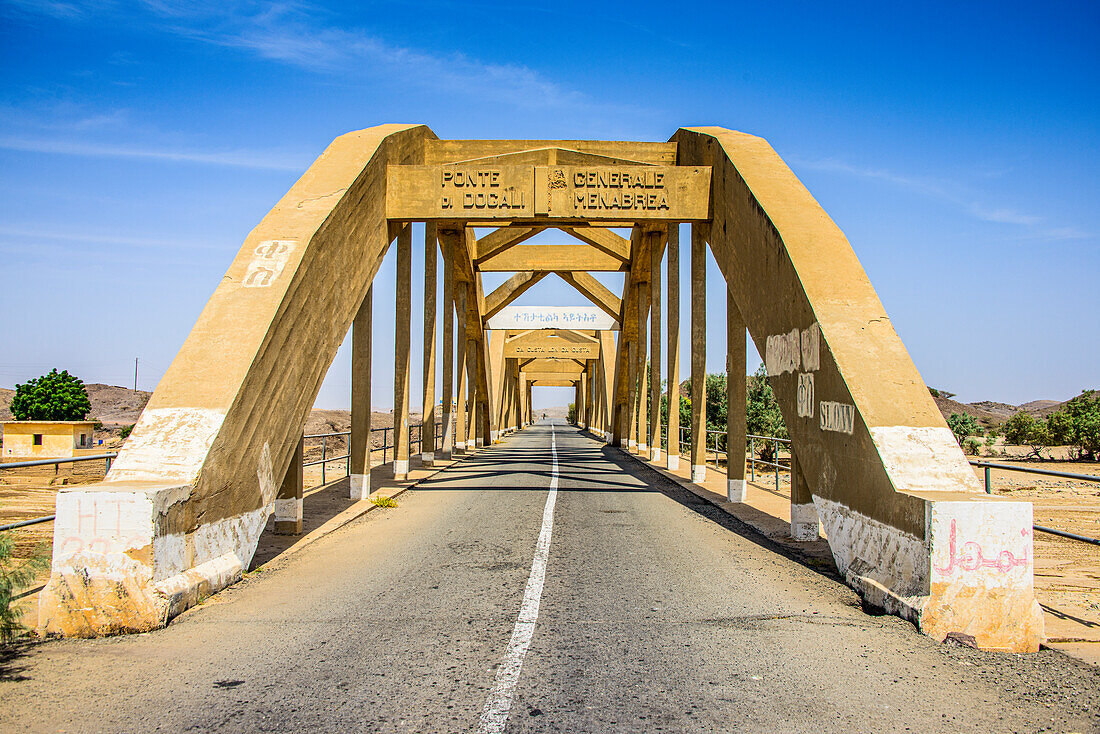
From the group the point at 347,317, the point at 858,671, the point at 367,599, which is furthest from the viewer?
the point at 347,317

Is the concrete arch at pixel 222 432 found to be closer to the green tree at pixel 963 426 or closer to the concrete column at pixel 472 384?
the concrete column at pixel 472 384

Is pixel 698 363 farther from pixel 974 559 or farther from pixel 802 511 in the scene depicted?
pixel 974 559

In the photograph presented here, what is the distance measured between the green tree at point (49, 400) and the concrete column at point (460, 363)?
1114 inches

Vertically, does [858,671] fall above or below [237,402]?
below

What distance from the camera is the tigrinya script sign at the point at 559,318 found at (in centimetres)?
3624

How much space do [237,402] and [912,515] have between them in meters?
5.49

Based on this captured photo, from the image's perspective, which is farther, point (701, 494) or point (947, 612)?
point (701, 494)

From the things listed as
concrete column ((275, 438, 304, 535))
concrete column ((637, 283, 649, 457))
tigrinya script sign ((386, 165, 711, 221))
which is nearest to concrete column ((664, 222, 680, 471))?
concrete column ((637, 283, 649, 457))

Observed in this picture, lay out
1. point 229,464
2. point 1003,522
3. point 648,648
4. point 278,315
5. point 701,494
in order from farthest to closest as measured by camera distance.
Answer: point 701,494
point 278,315
point 229,464
point 1003,522
point 648,648

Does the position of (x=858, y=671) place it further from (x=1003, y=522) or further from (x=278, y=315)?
(x=278, y=315)

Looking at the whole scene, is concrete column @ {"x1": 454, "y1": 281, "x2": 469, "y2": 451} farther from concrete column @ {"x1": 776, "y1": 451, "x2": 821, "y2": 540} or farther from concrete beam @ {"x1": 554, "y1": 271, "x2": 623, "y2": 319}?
concrete column @ {"x1": 776, "y1": 451, "x2": 821, "y2": 540}

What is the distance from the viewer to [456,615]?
17.4 ft

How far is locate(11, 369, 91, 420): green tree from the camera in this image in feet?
137

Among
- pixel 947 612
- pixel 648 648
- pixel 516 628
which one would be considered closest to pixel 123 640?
pixel 516 628
